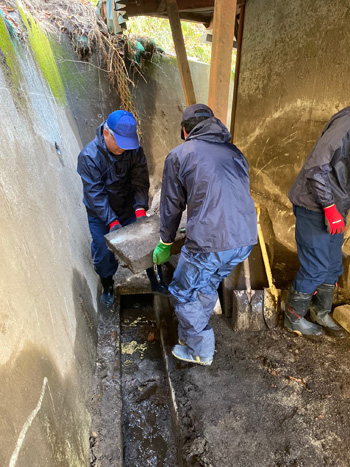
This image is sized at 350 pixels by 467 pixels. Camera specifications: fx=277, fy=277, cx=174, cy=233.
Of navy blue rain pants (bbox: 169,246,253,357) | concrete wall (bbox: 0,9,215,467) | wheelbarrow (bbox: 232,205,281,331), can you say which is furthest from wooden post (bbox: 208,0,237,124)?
concrete wall (bbox: 0,9,215,467)

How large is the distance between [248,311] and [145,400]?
1.28 metres

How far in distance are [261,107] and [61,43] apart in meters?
3.64

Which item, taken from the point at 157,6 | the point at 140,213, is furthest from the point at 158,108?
the point at 140,213

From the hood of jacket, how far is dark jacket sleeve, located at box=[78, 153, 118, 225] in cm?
109

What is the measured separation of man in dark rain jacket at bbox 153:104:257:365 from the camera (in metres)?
2.05

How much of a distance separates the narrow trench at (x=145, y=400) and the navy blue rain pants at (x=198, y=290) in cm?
50

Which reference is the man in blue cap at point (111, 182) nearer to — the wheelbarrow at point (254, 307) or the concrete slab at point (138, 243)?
the concrete slab at point (138, 243)

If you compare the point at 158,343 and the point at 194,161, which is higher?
the point at 194,161

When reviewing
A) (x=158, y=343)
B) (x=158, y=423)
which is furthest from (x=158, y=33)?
(x=158, y=423)

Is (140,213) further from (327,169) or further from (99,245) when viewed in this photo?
(327,169)

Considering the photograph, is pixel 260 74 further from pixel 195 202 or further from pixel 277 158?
pixel 195 202

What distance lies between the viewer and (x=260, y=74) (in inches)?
149

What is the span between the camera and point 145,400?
247 cm

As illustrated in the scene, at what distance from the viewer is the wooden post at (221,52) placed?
7.71 ft
